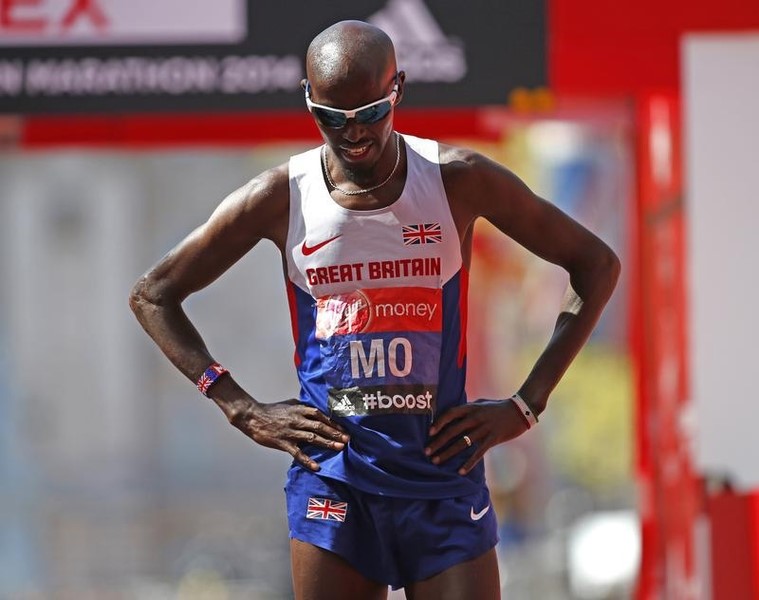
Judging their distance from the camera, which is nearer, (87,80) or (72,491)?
(87,80)

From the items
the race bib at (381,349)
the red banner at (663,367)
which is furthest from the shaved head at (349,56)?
the red banner at (663,367)

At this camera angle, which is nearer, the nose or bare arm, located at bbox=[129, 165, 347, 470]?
the nose

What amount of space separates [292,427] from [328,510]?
255 millimetres

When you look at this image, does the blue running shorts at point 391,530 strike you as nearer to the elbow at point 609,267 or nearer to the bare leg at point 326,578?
the bare leg at point 326,578

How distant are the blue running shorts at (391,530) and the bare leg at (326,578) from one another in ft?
0.07

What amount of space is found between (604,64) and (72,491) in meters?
25.6

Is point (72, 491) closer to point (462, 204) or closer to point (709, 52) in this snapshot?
point (709, 52)

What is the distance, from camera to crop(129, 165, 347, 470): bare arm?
418 cm

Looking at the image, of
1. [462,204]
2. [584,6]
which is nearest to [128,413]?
[584,6]

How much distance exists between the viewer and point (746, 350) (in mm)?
7051

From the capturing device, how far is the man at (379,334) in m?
4.08

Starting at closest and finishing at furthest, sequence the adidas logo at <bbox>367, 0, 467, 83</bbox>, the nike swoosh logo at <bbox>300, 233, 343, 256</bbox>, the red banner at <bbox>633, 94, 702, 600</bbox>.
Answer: the nike swoosh logo at <bbox>300, 233, 343, 256</bbox> → the adidas logo at <bbox>367, 0, 467, 83</bbox> → the red banner at <bbox>633, 94, 702, 600</bbox>

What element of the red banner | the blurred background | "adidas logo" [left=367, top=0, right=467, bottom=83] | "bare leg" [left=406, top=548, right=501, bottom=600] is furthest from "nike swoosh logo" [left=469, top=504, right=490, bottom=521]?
the red banner

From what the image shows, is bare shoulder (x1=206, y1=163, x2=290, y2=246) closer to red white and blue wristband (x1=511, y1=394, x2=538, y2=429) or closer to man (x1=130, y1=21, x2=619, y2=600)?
man (x1=130, y1=21, x2=619, y2=600)
